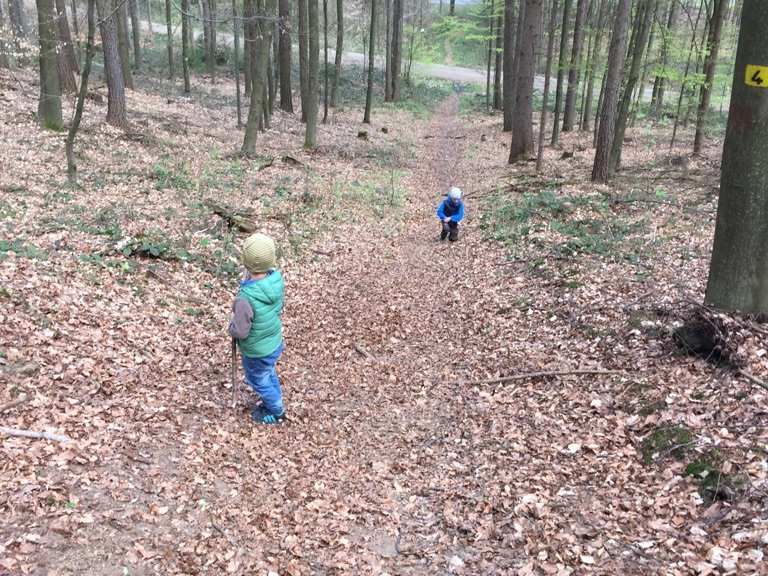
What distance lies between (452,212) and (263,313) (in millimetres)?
7738

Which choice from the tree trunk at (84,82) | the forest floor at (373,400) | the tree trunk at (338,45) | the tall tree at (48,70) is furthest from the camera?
the tree trunk at (338,45)

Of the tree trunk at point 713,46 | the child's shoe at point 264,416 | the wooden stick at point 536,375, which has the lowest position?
the child's shoe at point 264,416

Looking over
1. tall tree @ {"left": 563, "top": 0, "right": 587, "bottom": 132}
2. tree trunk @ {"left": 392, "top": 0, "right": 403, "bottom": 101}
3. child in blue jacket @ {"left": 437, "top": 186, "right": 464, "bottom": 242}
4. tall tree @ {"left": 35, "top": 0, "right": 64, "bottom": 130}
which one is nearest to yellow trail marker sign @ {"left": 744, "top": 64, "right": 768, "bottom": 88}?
child in blue jacket @ {"left": 437, "top": 186, "right": 464, "bottom": 242}

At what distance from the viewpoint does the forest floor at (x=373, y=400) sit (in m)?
3.90

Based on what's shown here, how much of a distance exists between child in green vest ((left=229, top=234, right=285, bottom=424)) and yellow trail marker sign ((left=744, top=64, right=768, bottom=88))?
459cm

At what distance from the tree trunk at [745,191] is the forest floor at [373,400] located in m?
0.37

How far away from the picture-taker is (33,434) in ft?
14.6

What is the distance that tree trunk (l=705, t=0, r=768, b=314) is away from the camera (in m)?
4.79

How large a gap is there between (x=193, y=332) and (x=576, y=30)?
22457mm

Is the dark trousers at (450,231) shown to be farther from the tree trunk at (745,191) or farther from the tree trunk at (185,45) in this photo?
the tree trunk at (185,45)

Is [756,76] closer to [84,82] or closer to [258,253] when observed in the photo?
[258,253]

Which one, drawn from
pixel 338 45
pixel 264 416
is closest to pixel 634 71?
pixel 264 416

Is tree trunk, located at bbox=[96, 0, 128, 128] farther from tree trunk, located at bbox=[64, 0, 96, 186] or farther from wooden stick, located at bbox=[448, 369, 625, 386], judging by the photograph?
wooden stick, located at bbox=[448, 369, 625, 386]

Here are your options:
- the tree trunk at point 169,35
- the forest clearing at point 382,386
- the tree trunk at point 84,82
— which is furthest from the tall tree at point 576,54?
the tree trunk at point 169,35
